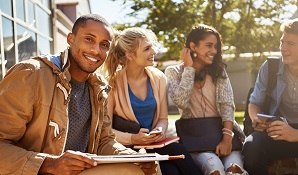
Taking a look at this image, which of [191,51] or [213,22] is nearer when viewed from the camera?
[191,51]

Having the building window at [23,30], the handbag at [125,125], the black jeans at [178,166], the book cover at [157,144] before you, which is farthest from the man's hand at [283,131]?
the building window at [23,30]

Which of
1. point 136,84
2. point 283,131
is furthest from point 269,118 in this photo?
point 136,84

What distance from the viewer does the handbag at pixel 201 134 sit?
412 cm

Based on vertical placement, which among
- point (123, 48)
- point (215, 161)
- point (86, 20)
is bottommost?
point (215, 161)

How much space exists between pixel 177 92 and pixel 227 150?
760 millimetres

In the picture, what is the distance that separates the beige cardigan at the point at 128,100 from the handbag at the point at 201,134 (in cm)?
21

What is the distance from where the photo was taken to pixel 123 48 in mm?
4305

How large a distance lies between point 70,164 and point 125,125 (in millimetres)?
1711

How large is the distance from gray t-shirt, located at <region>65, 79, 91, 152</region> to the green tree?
17450mm

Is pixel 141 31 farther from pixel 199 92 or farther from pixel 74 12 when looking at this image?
pixel 74 12

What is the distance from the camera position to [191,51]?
4.53 metres

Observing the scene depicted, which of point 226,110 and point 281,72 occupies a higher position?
point 281,72

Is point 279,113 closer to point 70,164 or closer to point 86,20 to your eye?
point 86,20

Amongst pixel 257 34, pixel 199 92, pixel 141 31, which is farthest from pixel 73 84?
pixel 257 34
